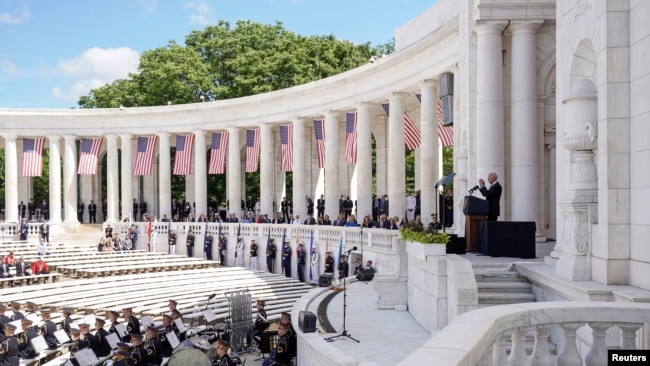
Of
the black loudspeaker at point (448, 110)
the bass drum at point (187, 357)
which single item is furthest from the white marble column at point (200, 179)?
the bass drum at point (187, 357)

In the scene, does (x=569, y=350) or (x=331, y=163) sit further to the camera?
(x=331, y=163)

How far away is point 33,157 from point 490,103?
63008mm

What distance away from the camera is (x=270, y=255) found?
6144cm

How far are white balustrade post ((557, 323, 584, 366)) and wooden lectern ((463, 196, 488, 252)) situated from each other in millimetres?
17796

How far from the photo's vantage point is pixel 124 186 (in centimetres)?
8169

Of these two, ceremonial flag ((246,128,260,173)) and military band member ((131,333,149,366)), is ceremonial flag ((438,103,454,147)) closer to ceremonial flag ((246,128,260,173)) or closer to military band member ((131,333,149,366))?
ceremonial flag ((246,128,260,173))

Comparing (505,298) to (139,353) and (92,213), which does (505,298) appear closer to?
(139,353)

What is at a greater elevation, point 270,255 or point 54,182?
point 54,182

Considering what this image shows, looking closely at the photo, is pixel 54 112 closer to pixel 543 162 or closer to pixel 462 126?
pixel 462 126

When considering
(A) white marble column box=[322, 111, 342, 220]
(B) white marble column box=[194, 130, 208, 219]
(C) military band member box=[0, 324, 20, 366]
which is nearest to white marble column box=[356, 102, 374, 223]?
(A) white marble column box=[322, 111, 342, 220]

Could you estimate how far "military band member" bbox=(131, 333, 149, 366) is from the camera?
89.0 ft

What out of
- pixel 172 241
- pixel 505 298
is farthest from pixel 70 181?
pixel 505 298

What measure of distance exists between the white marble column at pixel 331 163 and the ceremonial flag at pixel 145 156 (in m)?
24.0

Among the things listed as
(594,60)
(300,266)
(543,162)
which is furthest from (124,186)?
(594,60)
